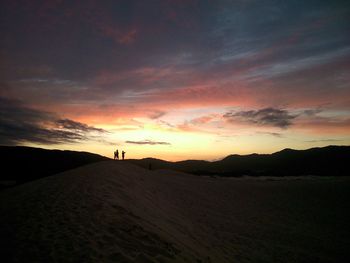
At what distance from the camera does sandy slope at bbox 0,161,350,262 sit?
7.33 metres

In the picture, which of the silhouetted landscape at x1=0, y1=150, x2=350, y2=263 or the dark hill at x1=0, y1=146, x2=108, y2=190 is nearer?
the silhouetted landscape at x1=0, y1=150, x2=350, y2=263

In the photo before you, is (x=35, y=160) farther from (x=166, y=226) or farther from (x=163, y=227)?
(x=163, y=227)

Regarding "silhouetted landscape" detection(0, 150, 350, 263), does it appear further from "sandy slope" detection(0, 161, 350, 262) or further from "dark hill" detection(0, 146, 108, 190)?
"dark hill" detection(0, 146, 108, 190)

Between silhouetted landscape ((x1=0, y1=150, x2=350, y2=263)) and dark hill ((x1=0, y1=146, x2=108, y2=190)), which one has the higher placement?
dark hill ((x1=0, y1=146, x2=108, y2=190))

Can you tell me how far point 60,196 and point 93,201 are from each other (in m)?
2.46

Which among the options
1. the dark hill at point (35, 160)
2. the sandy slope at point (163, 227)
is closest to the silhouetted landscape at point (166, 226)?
the sandy slope at point (163, 227)

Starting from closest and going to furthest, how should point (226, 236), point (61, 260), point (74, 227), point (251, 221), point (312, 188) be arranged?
1. point (61, 260)
2. point (74, 227)
3. point (226, 236)
4. point (251, 221)
5. point (312, 188)

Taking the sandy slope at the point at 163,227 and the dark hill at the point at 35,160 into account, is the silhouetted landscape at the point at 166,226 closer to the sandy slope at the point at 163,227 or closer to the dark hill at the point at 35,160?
the sandy slope at the point at 163,227

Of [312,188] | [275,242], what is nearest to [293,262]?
[275,242]

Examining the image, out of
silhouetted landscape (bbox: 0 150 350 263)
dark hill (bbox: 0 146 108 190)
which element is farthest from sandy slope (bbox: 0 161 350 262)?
dark hill (bbox: 0 146 108 190)

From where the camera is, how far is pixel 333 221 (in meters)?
18.2

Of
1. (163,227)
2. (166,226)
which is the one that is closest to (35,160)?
(166,226)

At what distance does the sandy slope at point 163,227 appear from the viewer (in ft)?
24.0

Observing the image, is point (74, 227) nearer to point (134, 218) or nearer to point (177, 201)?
point (134, 218)
